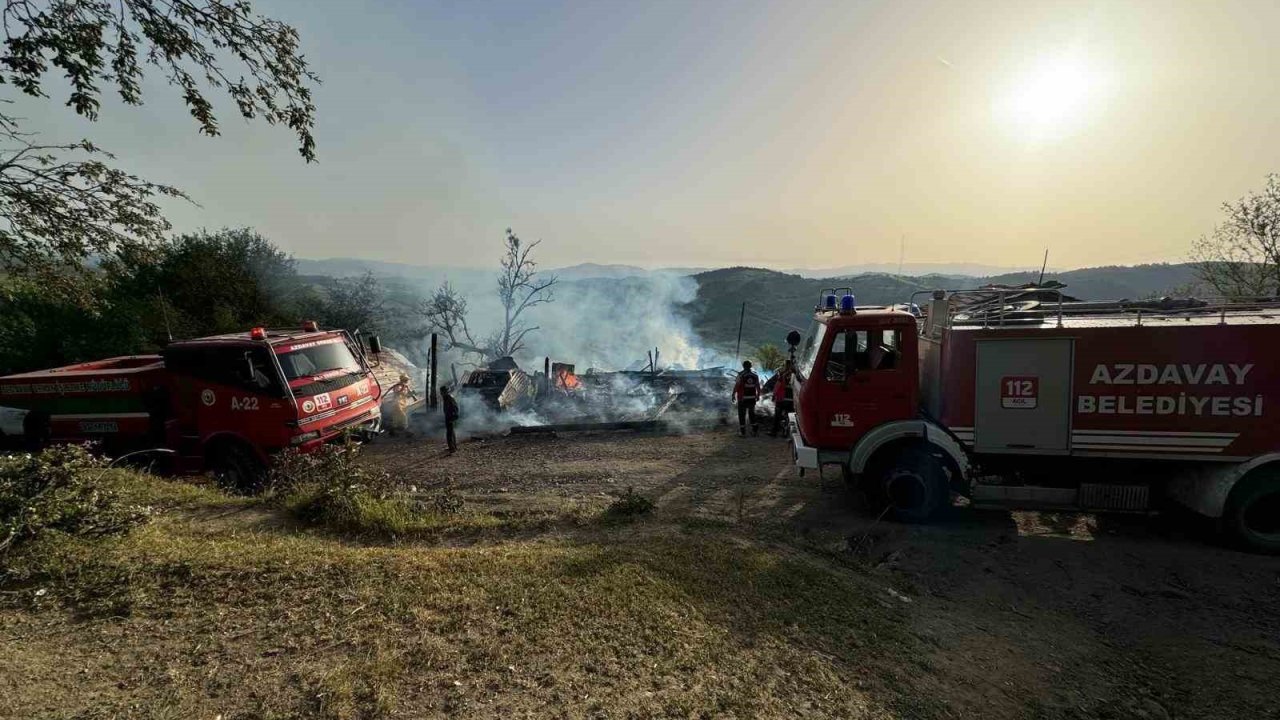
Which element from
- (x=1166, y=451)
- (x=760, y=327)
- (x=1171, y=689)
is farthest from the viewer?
(x=760, y=327)

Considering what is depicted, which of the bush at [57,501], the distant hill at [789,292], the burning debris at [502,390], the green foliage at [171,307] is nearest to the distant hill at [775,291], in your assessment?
the distant hill at [789,292]

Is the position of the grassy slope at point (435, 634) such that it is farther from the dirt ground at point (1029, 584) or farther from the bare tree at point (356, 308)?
the bare tree at point (356, 308)

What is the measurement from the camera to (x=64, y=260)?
707cm

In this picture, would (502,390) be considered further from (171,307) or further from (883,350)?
(171,307)

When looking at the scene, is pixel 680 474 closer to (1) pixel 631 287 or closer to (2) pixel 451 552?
(2) pixel 451 552

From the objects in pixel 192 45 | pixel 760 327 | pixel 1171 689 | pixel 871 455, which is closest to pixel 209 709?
pixel 192 45

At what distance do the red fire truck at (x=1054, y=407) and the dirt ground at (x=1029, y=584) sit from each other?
1.80ft

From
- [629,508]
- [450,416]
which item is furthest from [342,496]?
[450,416]

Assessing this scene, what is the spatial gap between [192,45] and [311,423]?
5566 millimetres

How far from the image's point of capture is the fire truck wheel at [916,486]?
7102 millimetres

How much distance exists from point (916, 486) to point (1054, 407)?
1.83 meters

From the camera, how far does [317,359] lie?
962 centimetres

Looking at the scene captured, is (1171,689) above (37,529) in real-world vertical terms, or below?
below

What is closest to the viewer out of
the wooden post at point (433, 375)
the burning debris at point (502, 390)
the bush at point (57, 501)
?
the bush at point (57, 501)
